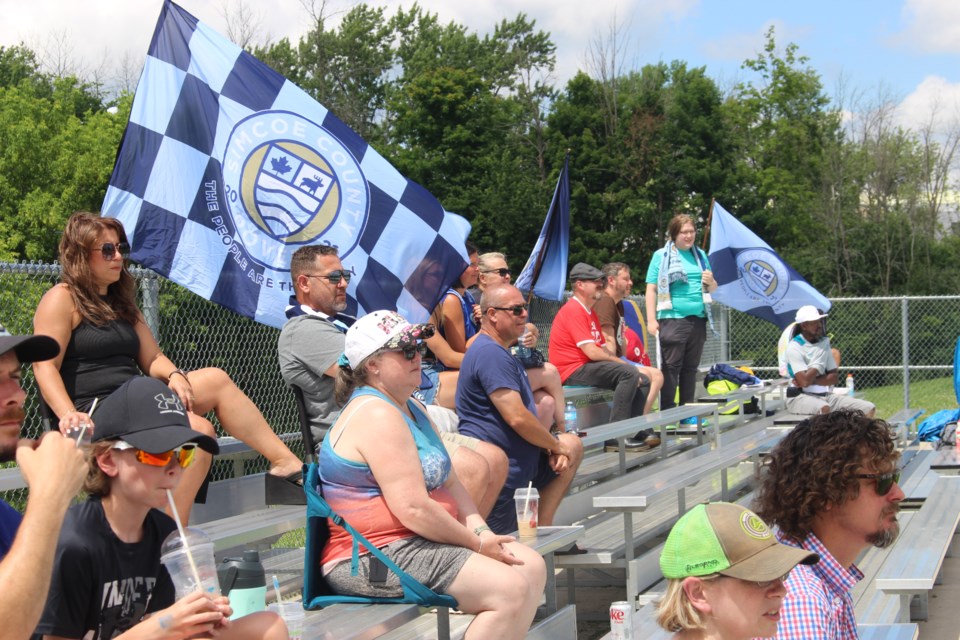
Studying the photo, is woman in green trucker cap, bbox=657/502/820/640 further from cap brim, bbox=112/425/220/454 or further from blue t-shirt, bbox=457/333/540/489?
blue t-shirt, bbox=457/333/540/489

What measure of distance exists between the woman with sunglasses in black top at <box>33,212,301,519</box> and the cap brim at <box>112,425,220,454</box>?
60.1 inches

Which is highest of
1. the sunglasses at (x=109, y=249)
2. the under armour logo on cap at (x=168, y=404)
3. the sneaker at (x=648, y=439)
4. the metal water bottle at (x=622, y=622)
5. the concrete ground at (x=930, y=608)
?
the sunglasses at (x=109, y=249)

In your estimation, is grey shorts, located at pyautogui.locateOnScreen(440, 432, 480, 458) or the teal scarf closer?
grey shorts, located at pyautogui.locateOnScreen(440, 432, 480, 458)

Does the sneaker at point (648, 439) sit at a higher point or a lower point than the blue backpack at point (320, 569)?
lower

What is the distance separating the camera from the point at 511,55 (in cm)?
4875

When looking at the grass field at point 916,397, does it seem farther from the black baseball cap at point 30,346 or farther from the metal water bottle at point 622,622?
the black baseball cap at point 30,346

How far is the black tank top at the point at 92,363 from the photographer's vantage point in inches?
169

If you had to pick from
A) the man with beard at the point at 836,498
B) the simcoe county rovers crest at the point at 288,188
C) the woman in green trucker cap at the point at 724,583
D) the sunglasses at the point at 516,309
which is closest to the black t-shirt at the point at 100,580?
the woman in green trucker cap at the point at 724,583

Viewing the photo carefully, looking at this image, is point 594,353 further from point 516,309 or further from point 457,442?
point 457,442

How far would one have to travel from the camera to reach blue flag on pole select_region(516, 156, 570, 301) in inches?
352

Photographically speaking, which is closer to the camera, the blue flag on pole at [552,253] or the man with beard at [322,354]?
the man with beard at [322,354]

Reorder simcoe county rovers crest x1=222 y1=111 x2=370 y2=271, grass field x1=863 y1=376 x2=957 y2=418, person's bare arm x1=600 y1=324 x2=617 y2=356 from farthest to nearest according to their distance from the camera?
1. grass field x1=863 y1=376 x2=957 y2=418
2. person's bare arm x1=600 y1=324 x2=617 y2=356
3. simcoe county rovers crest x1=222 y1=111 x2=370 y2=271

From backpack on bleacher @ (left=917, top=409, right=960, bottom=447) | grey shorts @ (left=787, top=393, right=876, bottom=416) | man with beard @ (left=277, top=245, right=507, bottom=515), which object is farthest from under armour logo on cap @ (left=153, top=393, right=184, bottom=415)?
backpack on bleacher @ (left=917, top=409, right=960, bottom=447)

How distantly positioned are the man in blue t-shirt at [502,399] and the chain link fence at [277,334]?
6.56ft
